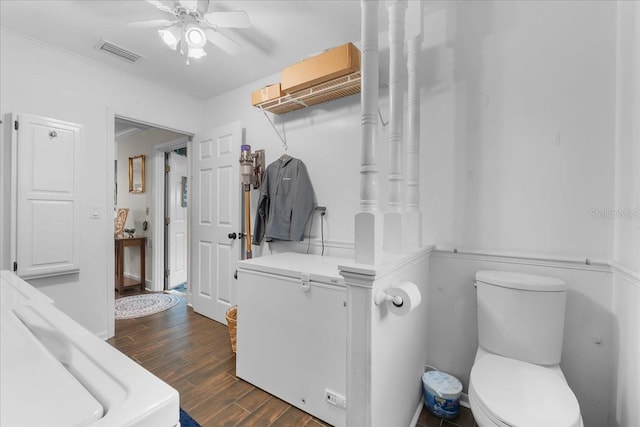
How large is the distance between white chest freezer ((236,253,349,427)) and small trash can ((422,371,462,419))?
1.76 ft

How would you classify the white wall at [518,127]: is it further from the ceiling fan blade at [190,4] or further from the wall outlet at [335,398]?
the ceiling fan blade at [190,4]

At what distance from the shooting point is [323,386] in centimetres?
157

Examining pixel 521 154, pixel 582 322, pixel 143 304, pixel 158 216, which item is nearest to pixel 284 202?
pixel 521 154

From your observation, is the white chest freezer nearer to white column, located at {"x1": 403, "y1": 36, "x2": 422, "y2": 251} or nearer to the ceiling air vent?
white column, located at {"x1": 403, "y1": 36, "x2": 422, "y2": 251}

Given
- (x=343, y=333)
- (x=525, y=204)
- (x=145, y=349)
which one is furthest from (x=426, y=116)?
(x=145, y=349)

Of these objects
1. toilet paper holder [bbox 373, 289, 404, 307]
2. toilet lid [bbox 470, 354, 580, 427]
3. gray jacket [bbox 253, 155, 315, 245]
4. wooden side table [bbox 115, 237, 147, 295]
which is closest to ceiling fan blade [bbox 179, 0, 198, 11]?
gray jacket [bbox 253, 155, 315, 245]

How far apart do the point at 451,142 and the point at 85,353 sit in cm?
193

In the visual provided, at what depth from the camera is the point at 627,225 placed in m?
1.26

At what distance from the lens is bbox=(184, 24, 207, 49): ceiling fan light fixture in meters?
1.70

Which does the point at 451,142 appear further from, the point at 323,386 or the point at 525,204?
the point at 323,386

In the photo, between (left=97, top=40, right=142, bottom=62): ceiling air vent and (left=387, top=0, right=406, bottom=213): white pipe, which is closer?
(left=387, top=0, right=406, bottom=213): white pipe

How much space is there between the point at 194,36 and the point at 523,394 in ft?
8.10

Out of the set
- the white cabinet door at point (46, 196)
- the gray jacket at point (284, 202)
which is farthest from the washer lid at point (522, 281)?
the white cabinet door at point (46, 196)

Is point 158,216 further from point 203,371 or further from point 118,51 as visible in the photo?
point 203,371
